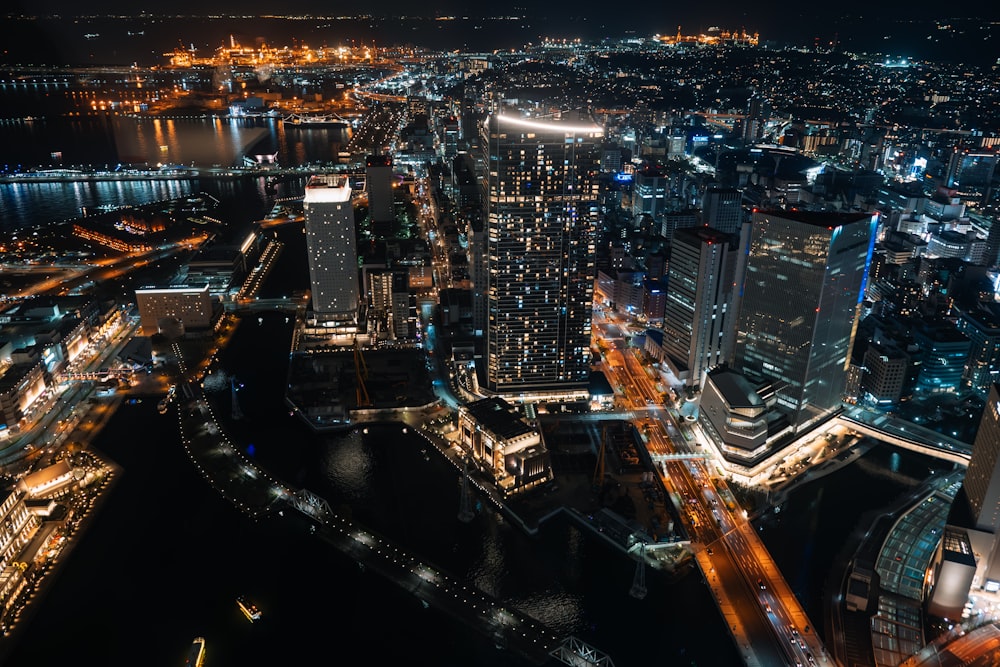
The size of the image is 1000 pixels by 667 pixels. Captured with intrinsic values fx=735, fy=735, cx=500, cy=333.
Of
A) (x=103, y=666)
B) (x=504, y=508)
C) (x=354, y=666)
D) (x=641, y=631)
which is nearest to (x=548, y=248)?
(x=504, y=508)

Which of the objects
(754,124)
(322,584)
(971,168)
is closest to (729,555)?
(322,584)

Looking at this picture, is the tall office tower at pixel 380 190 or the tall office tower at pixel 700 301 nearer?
the tall office tower at pixel 700 301

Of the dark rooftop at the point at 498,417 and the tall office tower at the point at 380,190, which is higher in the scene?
the tall office tower at the point at 380,190

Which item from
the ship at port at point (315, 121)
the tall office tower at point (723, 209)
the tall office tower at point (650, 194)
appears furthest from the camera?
the ship at port at point (315, 121)

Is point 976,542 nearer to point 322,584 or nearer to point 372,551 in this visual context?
point 372,551

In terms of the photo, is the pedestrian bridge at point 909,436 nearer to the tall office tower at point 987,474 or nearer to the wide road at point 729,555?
the tall office tower at point 987,474

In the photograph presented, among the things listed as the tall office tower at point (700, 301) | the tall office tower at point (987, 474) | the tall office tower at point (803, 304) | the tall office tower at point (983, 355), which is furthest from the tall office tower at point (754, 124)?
the tall office tower at point (987, 474)

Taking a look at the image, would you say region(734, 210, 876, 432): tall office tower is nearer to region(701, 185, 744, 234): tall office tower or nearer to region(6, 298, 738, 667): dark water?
region(6, 298, 738, 667): dark water
